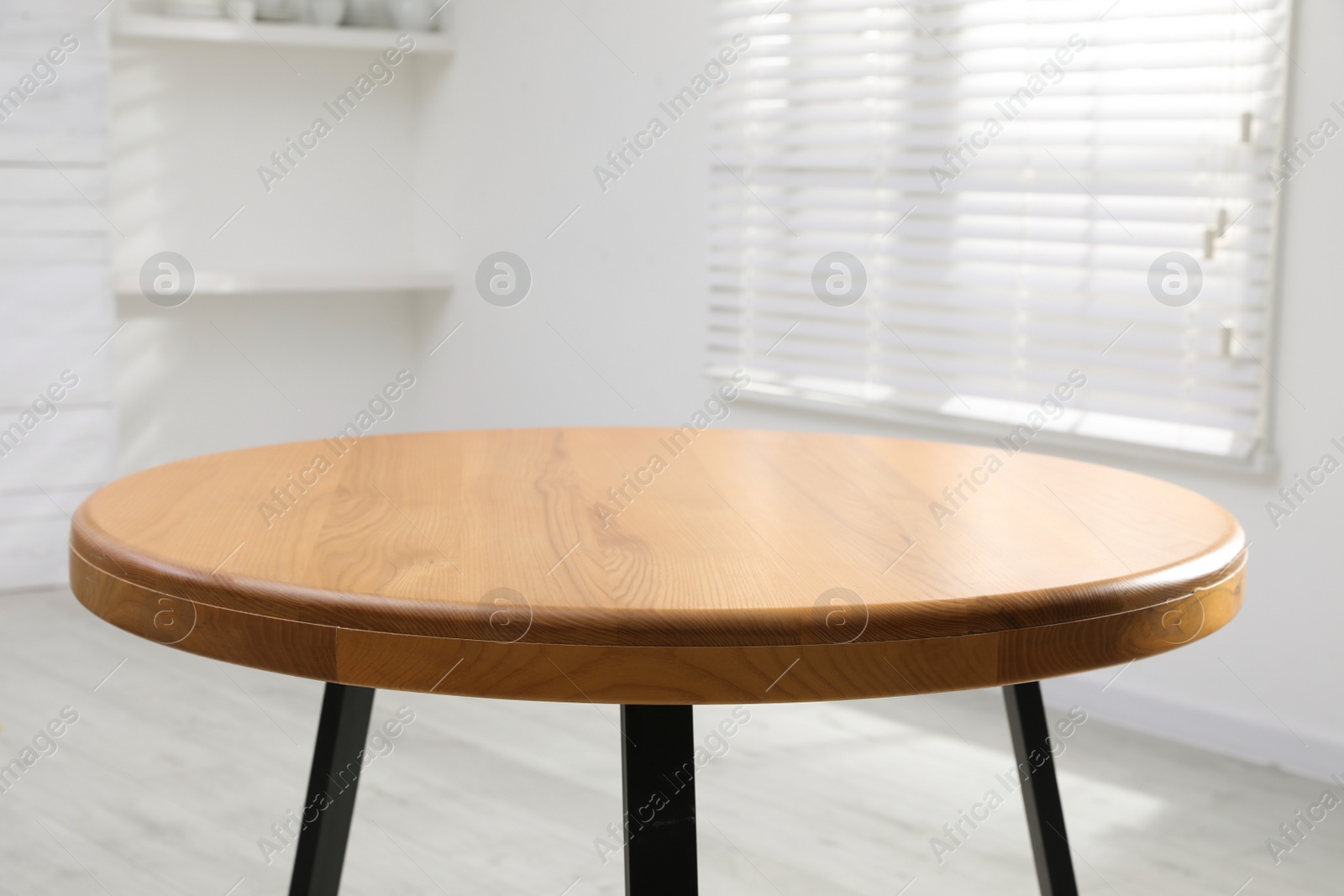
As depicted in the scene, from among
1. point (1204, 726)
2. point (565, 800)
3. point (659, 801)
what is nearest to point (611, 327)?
point (565, 800)

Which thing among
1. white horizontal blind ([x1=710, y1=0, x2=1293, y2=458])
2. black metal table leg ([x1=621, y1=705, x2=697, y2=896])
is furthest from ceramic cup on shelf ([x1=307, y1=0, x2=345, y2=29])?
black metal table leg ([x1=621, y1=705, x2=697, y2=896])

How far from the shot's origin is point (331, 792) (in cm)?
122

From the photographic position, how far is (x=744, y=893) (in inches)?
69.1

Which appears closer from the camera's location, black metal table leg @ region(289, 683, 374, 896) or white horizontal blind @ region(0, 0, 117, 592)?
black metal table leg @ region(289, 683, 374, 896)

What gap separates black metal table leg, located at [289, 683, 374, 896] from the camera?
122 centimetres

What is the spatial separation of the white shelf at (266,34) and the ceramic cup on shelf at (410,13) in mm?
31

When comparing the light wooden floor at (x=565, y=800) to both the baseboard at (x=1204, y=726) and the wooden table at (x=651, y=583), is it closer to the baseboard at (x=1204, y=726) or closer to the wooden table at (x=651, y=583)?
the baseboard at (x=1204, y=726)

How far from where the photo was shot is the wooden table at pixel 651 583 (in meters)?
0.73

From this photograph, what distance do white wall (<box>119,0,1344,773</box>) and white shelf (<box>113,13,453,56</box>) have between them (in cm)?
13

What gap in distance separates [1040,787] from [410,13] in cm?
329

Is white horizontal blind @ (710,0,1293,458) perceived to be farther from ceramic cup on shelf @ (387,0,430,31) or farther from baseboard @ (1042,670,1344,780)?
ceramic cup on shelf @ (387,0,430,31)

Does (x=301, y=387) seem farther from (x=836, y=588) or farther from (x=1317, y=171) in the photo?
Answer: (x=836, y=588)

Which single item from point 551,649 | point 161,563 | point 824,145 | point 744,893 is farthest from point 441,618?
point 824,145

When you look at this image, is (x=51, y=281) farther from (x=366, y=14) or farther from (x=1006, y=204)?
(x=1006, y=204)
